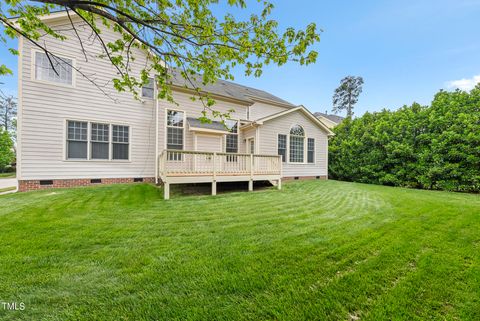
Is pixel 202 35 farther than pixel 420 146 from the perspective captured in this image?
No

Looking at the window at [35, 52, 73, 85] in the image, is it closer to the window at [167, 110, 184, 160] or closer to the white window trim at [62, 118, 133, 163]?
the white window trim at [62, 118, 133, 163]

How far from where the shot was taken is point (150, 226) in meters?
4.05

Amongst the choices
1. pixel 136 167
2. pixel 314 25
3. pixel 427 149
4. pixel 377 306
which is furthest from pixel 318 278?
pixel 427 149

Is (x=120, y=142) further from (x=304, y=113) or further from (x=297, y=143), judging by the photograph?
(x=304, y=113)

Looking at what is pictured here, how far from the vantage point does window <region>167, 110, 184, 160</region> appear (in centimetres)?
988

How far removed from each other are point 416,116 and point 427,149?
2031mm

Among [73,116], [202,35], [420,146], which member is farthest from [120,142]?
[420,146]

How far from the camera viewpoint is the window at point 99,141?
8863 mm

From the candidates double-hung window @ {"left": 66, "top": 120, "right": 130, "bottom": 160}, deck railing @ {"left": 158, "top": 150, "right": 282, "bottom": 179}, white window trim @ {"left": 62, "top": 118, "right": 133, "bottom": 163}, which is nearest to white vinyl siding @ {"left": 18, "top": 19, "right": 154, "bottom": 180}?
white window trim @ {"left": 62, "top": 118, "right": 133, "bottom": 163}

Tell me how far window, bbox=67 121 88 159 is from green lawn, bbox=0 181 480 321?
417cm

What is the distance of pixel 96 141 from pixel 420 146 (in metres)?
16.4

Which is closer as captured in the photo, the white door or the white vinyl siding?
the white vinyl siding

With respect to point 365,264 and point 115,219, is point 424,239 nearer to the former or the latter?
point 365,264

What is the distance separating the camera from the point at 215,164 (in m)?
7.71
